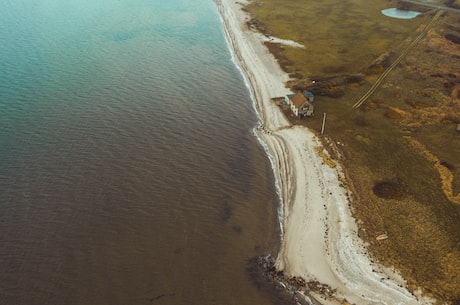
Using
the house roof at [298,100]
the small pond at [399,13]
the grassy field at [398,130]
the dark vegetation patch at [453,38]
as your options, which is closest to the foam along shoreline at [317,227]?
the grassy field at [398,130]

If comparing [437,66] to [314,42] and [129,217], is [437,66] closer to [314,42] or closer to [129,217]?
[314,42]

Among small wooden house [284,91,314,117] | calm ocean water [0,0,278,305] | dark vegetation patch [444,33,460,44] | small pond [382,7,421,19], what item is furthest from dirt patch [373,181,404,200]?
small pond [382,7,421,19]

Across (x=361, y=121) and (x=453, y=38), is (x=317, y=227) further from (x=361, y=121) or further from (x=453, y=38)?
(x=453, y=38)

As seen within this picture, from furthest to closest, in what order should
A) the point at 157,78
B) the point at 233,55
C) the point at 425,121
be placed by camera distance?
1. the point at 233,55
2. the point at 157,78
3. the point at 425,121

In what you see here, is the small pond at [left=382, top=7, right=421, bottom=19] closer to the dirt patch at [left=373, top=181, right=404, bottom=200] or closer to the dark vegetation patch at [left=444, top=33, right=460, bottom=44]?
the dark vegetation patch at [left=444, top=33, right=460, bottom=44]

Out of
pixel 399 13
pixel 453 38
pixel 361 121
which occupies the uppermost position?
pixel 361 121

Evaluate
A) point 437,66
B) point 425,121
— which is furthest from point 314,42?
point 425,121

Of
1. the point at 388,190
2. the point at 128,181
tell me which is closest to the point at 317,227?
the point at 388,190
